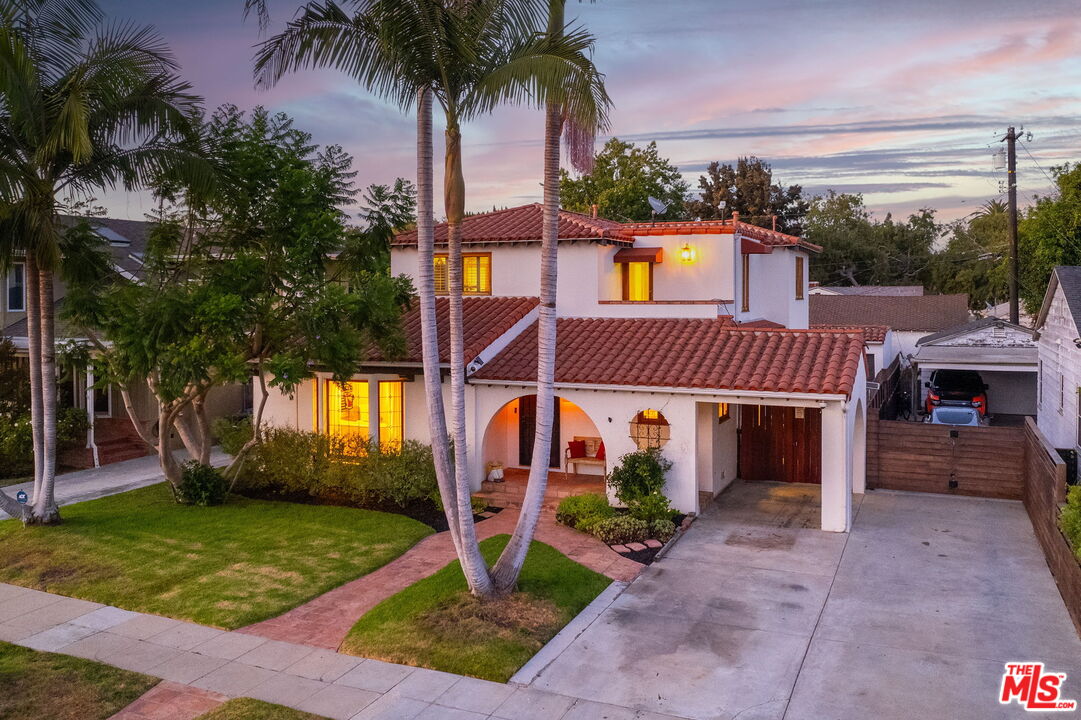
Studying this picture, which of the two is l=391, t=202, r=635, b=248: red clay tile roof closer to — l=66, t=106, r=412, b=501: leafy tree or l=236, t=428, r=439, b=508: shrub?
l=66, t=106, r=412, b=501: leafy tree

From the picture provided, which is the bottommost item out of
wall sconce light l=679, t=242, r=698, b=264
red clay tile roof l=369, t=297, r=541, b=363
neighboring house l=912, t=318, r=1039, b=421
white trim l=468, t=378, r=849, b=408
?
white trim l=468, t=378, r=849, b=408

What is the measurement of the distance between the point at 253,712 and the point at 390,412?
33.7ft

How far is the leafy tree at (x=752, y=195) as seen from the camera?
5600 cm

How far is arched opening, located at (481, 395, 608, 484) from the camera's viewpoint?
59.5ft

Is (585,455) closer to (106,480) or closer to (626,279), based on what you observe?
(626,279)

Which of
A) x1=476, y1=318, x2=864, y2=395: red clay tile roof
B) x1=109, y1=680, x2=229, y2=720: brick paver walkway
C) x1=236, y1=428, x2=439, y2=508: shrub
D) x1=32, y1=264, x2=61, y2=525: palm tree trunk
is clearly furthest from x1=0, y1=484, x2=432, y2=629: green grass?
x1=476, y1=318, x2=864, y2=395: red clay tile roof

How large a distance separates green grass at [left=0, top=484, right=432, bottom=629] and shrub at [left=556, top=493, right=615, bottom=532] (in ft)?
8.30

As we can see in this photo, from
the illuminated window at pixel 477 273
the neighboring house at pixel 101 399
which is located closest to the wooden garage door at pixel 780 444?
the illuminated window at pixel 477 273

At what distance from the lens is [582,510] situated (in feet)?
49.5

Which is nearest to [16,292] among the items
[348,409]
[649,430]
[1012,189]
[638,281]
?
[348,409]

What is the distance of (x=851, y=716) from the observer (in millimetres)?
8211

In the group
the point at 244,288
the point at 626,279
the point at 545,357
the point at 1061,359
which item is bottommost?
the point at 1061,359

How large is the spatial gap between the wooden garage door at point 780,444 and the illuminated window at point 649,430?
403 cm

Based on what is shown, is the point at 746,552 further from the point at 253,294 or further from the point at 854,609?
the point at 253,294
